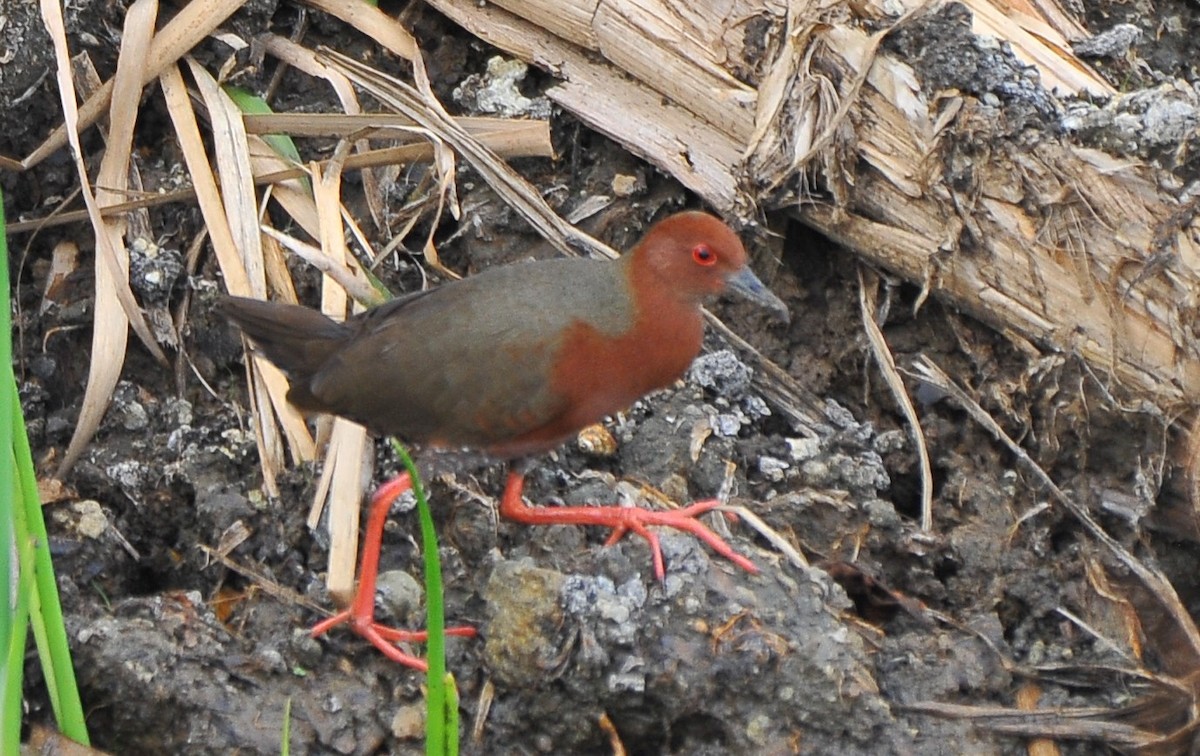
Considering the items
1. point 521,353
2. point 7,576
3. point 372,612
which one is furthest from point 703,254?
point 7,576

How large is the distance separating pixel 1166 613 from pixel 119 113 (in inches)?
123

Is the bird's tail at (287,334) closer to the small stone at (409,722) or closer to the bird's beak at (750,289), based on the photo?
the small stone at (409,722)

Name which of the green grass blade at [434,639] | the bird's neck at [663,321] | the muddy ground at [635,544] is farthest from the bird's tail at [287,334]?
the green grass blade at [434,639]

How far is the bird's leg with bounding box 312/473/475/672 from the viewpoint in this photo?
3.54 metres

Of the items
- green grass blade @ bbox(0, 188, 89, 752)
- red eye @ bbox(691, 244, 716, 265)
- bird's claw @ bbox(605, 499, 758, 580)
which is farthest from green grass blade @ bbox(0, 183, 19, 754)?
red eye @ bbox(691, 244, 716, 265)

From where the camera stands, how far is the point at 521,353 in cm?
376

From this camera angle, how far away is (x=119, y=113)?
438 cm

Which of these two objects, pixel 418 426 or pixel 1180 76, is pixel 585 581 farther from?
pixel 1180 76

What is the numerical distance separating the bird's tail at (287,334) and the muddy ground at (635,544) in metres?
0.31

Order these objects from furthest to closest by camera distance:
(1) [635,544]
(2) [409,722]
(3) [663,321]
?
(3) [663,321] → (1) [635,544] → (2) [409,722]

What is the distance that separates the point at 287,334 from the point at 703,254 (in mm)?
1070

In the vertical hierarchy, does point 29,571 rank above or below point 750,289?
below

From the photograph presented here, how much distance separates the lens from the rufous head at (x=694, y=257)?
12.5ft

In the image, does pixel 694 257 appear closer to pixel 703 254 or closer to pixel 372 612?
pixel 703 254
